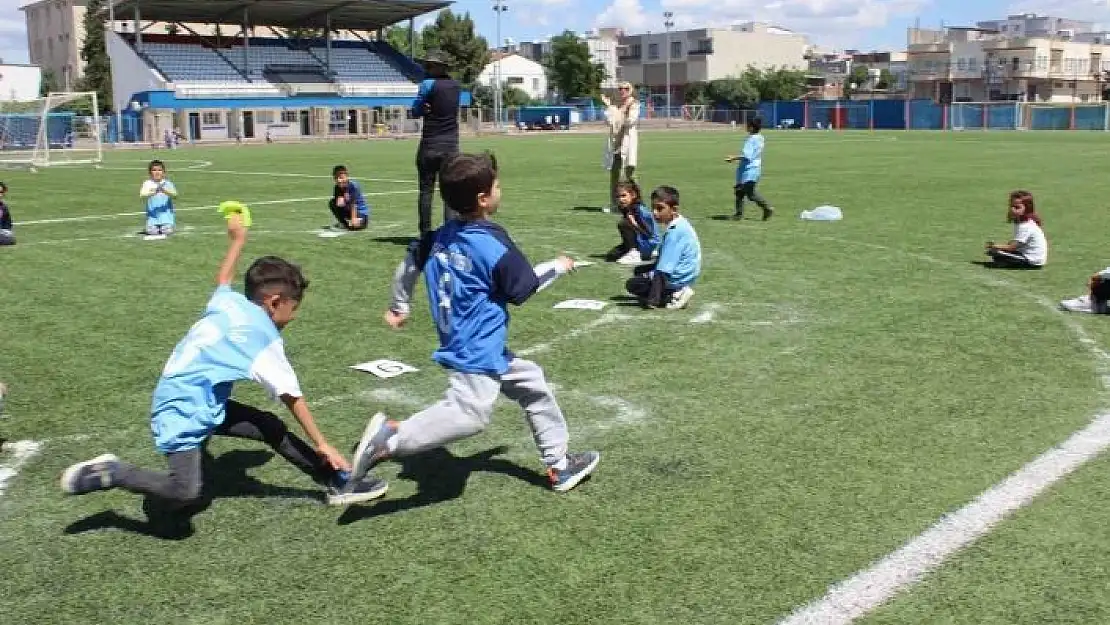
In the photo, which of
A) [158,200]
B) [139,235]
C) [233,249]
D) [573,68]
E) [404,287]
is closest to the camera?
[233,249]

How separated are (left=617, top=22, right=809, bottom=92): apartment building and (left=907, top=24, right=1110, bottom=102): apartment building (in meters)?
20.1

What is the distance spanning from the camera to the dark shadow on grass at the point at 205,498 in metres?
4.45

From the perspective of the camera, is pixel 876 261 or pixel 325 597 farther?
pixel 876 261

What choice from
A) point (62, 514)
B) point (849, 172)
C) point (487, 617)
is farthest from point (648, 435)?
point (849, 172)

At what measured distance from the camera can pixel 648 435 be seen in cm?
560

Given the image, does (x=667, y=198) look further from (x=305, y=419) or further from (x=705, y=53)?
(x=705, y=53)

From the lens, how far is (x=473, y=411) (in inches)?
177

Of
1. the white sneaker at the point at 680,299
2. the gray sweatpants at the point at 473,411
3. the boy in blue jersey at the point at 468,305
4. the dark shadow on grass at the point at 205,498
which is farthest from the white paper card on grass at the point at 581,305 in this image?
the boy in blue jersey at the point at 468,305

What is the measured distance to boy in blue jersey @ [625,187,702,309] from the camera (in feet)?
28.8

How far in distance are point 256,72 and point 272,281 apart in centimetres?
7228

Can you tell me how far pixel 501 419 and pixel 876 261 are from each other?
6.82 metres

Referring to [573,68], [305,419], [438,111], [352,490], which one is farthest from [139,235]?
[573,68]

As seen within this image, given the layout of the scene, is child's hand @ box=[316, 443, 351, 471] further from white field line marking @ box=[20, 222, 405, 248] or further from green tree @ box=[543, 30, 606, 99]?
green tree @ box=[543, 30, 606, 99]

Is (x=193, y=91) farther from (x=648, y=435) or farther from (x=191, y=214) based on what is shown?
(x=648, y=435)
